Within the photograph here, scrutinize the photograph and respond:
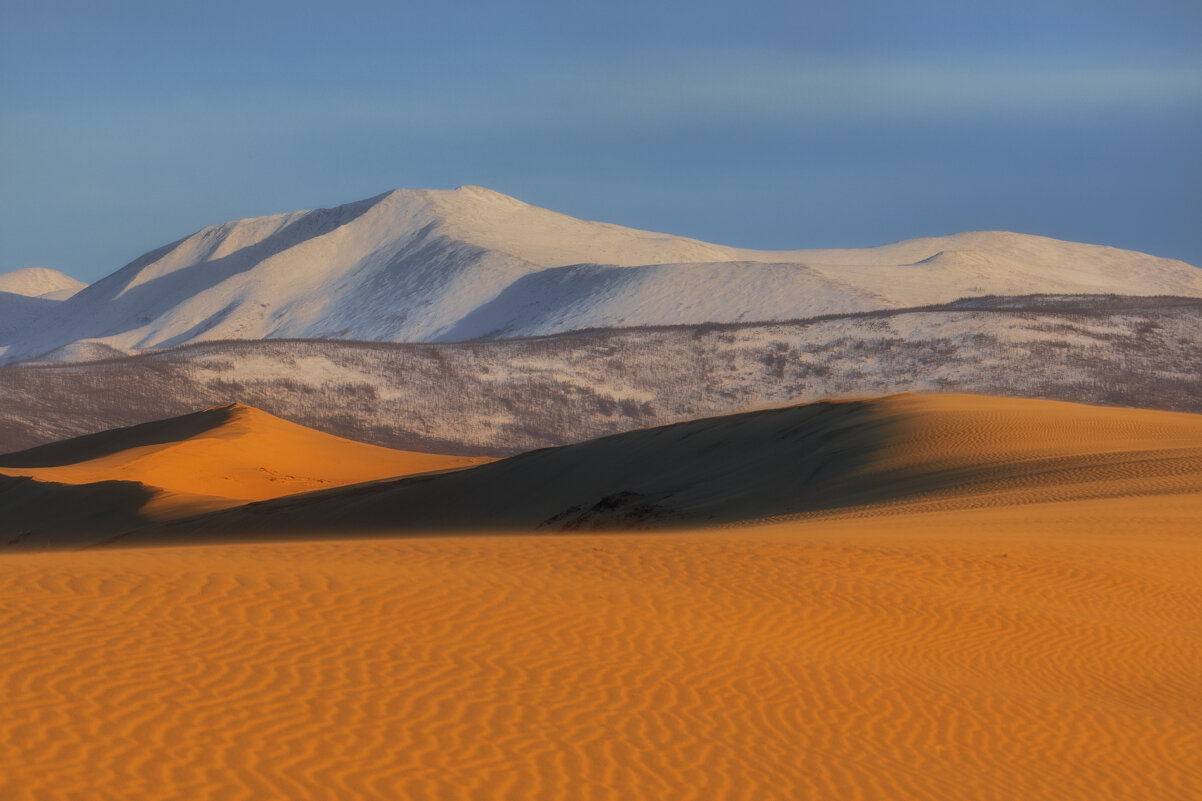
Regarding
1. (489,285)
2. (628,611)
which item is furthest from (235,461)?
(489,285)

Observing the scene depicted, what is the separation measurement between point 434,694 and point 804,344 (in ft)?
262

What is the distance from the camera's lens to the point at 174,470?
1367 inches

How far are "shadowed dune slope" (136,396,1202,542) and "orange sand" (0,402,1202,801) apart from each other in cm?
837

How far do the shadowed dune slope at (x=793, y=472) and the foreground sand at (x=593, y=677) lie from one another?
9089 millimetres

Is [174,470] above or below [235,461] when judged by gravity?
below

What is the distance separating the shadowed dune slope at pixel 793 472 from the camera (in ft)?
75.3

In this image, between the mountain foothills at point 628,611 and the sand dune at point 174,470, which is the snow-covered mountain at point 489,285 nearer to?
the sand dune at point 174,470

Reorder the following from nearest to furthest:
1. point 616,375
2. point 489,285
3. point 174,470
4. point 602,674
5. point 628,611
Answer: point 602,674, point 628,611, point 174,470, point 616,375, point 489,285

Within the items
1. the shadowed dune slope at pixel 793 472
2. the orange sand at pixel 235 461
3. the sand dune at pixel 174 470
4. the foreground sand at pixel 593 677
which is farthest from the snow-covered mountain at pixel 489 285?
the foreground sand at pixel 593 677

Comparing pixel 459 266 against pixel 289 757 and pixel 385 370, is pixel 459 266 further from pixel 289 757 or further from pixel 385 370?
pixel 289 757

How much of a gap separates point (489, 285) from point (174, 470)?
5026 inches

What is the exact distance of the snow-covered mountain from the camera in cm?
13862

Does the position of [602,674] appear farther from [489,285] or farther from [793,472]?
[489,285]

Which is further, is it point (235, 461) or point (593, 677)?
point (235, 461)
